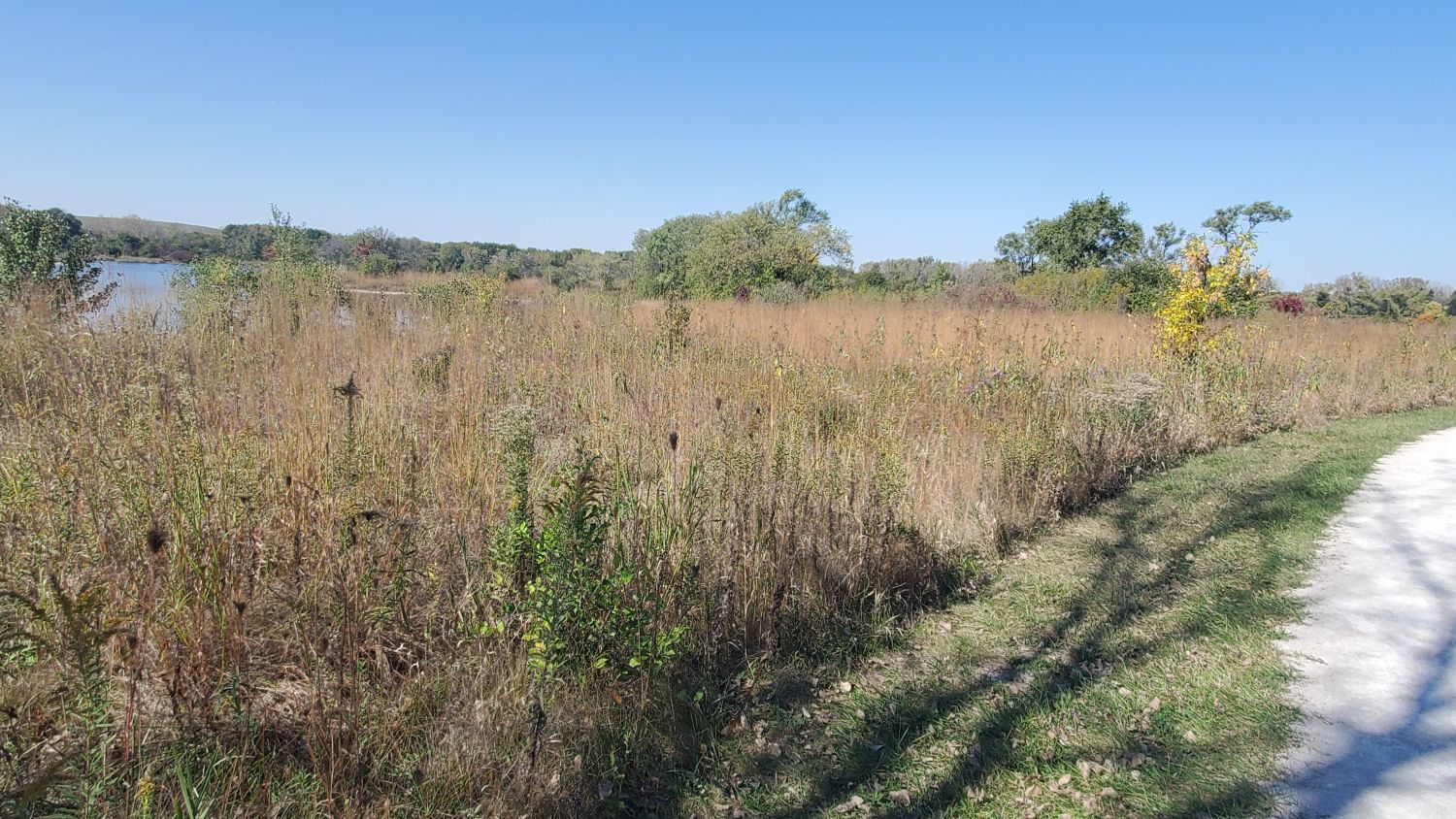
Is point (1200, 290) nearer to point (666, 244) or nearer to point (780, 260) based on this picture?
point (780, 260)

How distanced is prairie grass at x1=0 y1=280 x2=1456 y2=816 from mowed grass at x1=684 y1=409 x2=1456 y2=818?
0.83ft

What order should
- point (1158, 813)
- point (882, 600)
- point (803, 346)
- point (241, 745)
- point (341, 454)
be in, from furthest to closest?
point (803, 346) < point (882, 600) < point (341, 454) < point (1158, 813) < point (241, 745)

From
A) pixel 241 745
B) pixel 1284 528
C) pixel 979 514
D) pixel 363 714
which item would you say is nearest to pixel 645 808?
pixel 363 714

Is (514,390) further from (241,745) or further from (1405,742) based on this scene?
(1405,742)

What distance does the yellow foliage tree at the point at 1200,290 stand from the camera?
804 centimetres

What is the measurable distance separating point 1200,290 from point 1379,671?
Answer: 6.24 metres

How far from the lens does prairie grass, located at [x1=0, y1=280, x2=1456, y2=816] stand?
196cm

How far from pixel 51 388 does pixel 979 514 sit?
16.9 feet

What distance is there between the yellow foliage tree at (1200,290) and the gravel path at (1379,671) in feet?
12.1

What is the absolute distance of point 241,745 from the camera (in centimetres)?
195

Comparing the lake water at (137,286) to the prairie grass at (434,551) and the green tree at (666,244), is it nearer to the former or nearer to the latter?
the prairie grass at (434,551)

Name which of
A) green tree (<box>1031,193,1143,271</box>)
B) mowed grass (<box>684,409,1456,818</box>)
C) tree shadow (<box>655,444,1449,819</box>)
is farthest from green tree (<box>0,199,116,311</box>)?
green tree (<box>1031,193,1143,271</box>)

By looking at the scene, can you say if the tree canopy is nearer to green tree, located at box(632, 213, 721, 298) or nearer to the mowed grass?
green tree, located at box(632, 213, 721, 298)

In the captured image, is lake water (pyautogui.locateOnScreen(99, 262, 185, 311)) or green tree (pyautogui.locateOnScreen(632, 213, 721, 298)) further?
green tree (pyautogui.locateOnScreen(632, 213, 721, 298))
